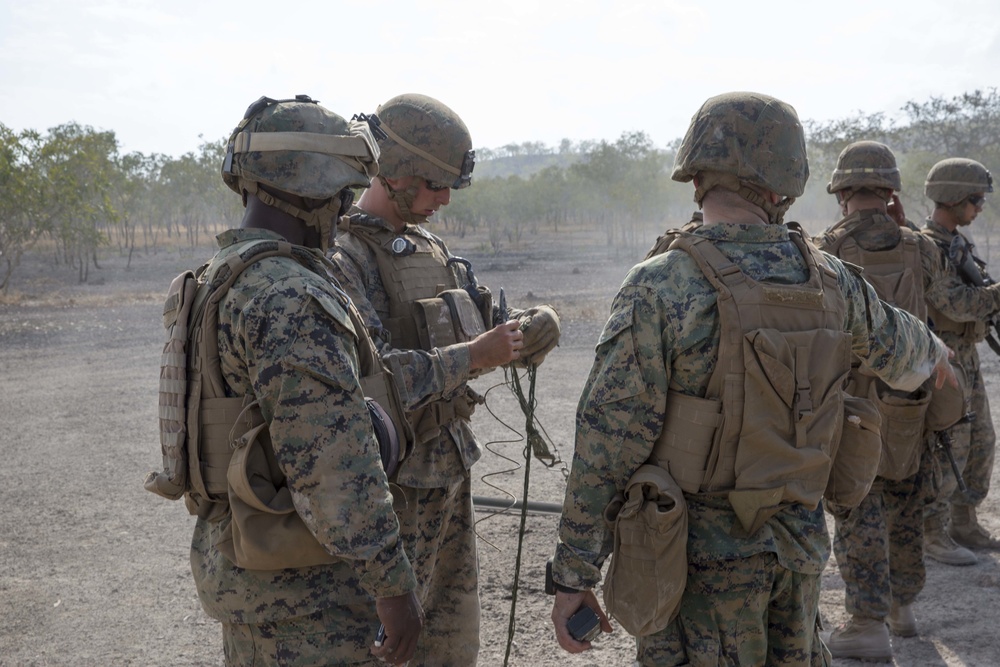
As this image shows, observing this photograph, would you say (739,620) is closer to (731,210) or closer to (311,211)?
(731,210)

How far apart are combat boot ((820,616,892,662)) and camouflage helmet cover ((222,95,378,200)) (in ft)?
11.0

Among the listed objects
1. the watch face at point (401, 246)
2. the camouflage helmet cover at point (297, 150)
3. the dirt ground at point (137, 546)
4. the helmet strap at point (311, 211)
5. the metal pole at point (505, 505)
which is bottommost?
the dirt ground at point (137, 546)

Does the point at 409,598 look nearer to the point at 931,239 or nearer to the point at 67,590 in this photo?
the point at 67,590

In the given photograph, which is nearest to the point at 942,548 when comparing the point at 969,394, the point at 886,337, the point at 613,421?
the point at 969,394

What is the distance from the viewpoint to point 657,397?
2549mm

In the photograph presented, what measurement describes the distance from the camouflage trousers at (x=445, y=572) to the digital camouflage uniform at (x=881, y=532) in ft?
→ 6.38

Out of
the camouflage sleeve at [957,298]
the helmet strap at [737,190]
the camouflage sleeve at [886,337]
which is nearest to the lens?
the helmet strap at [737,190]

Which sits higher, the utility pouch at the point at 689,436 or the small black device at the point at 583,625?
the utility pouch at the point at 689,436

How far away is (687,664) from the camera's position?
2.61 metres

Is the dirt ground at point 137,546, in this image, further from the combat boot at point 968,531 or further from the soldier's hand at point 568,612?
the soldier's hand at point 568,612

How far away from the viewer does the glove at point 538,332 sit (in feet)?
11.6

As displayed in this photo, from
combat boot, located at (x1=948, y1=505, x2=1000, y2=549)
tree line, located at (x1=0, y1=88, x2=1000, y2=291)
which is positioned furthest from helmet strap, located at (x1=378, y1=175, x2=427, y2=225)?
tree line, located at (x1=0, y1=88, x2=1000, y2=291)

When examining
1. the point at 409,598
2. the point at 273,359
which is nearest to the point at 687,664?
the point at 409,598

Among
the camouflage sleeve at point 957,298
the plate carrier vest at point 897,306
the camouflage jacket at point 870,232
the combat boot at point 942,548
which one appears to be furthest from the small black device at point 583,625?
the combat boot at point 942,548
